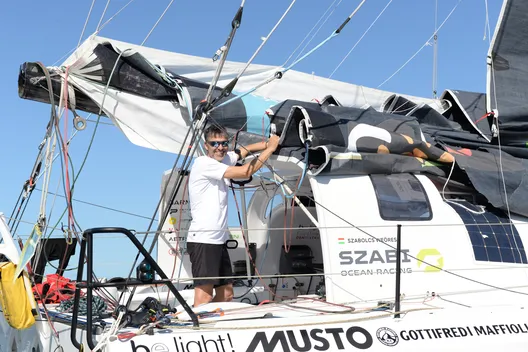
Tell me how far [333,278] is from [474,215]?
60.2 inches

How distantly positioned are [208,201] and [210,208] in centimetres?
6

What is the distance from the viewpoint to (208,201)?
516cm

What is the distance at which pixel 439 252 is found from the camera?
17.6 feet

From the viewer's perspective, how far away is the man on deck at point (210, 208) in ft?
16.7

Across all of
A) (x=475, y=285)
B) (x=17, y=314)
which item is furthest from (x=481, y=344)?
(x=17, y=314)

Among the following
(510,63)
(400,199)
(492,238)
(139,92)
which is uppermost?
(510,63)

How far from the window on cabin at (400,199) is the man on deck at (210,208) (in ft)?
3.45

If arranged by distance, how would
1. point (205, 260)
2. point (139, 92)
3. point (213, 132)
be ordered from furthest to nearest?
point (139, 92) → point (213, 132) → point (205, 260)

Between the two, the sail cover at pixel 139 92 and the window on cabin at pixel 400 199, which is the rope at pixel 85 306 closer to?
the sail cover at pixel 139 92

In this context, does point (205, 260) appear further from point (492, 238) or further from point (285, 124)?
point (492, 238)

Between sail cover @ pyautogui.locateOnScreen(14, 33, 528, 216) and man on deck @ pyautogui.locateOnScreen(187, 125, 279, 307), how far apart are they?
22.2 inches

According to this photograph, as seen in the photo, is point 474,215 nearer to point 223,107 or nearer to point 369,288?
point 369,288

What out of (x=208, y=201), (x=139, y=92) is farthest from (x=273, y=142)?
(x=139, y=92)

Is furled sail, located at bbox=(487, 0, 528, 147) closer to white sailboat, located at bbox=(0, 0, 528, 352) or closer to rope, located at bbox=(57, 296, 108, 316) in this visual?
white sailboat, located at bbox=(0, 0, 528, 352)
